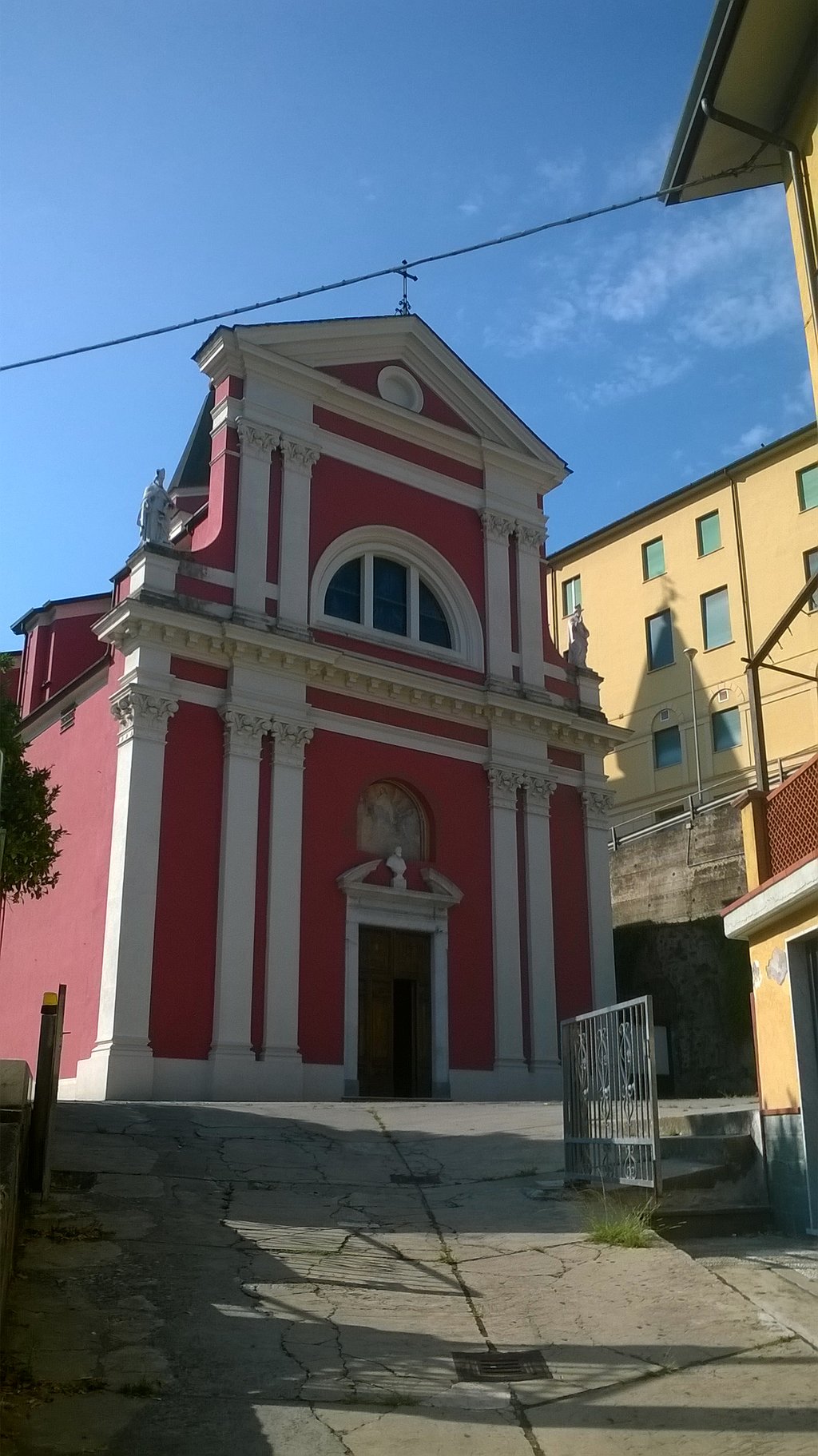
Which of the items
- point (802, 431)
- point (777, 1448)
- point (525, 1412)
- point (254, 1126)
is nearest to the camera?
point (777, 1448)

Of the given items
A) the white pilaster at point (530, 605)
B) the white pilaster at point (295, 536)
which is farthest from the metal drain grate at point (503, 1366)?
the white pilaster at point (530, 605)

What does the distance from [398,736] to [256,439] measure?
5.31 m

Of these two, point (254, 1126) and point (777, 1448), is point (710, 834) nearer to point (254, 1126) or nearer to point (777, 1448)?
point (254, 1126)

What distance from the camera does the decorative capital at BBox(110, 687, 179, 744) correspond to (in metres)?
18.0

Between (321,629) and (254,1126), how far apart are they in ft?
31.5

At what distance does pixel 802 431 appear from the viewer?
93.8 feet

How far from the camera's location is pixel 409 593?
22.0 m

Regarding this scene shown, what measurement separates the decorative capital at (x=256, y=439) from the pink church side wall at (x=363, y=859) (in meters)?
4.65

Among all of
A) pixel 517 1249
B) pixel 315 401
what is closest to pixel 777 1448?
pixel 517 1249

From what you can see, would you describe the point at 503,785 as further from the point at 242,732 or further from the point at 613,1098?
the point at 613,1098

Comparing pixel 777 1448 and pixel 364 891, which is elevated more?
pixel 364 891

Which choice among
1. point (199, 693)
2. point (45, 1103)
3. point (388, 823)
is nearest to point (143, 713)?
point (199, 693)

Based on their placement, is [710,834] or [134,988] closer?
[134,988]

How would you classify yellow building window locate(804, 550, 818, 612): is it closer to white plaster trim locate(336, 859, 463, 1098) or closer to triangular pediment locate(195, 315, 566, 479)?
triangular pediment locate(195, 315, 566, 479)
